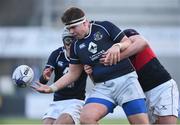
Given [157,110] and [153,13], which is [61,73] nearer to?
[157,110]

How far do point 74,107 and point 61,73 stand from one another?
544 millimetres

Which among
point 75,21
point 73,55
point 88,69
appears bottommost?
point 88,69

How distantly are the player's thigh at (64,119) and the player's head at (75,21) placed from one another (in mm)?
1460

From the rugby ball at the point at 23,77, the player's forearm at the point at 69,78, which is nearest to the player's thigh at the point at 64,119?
the player's forearm at the point at 69,78

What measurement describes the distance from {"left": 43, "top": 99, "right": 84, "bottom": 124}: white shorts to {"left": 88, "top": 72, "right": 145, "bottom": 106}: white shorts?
1186mm

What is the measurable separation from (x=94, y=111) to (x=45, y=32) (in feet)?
56.6

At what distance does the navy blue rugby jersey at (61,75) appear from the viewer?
10.9 metres

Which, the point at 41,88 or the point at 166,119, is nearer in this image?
the point at 41,88

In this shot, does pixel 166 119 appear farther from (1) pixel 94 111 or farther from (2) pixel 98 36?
(2) pixel 98 36

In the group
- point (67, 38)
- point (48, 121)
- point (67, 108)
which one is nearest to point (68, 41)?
point (67, 38)

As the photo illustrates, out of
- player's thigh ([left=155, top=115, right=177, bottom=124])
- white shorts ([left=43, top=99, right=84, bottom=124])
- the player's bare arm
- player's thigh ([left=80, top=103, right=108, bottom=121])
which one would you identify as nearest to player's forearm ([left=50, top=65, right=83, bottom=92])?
the player's bare arm

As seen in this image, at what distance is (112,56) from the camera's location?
9.24 meters

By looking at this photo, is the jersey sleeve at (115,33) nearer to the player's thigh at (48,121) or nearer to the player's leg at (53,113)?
the player's leg at (53,113)

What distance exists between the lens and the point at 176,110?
10.2 m
